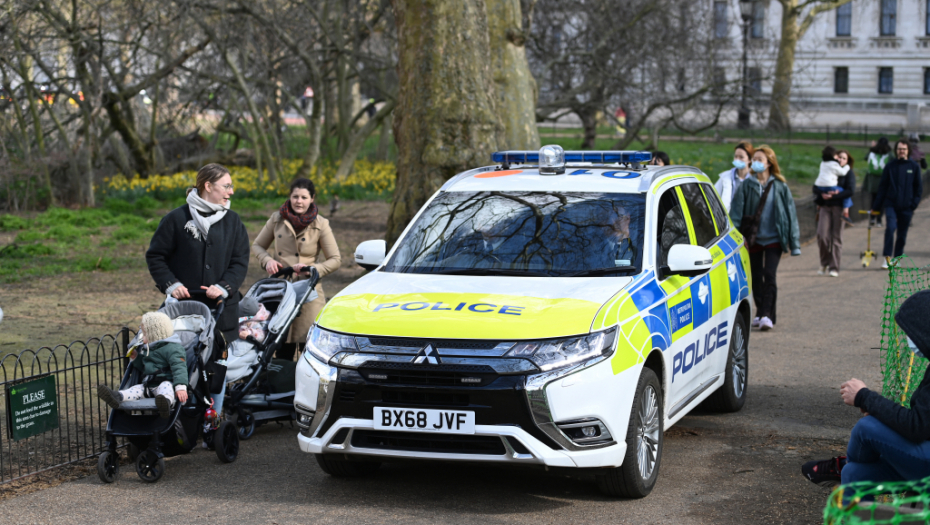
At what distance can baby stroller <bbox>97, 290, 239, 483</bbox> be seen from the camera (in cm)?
614

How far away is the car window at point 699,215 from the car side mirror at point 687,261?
1.05m

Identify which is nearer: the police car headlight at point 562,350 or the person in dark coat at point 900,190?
the police car headlight at point 562,350

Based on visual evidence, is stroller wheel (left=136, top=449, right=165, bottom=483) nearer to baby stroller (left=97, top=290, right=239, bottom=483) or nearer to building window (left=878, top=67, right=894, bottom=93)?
baby stroller (left=97, top=290, right=239, bottom=483)

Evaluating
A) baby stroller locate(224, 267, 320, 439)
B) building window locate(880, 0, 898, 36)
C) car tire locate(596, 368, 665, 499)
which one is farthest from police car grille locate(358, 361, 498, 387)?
building window locate(880, 0, 898, 36)

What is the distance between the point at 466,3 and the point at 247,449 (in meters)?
7.69

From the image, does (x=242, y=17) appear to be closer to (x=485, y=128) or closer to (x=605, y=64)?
(x=605, y=64)

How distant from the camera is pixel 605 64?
25.8 m

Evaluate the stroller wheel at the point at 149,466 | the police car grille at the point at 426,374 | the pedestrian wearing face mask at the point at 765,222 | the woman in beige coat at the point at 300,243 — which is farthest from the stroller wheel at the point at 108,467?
the pedestrian wearing face mask at the point at 765,222

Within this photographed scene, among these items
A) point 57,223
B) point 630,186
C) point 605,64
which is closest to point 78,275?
point 57,223

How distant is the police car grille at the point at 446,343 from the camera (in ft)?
17.3

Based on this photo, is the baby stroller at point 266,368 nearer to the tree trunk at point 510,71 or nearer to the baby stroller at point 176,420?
the baby stroller at point 176,420

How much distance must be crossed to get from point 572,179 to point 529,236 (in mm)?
687

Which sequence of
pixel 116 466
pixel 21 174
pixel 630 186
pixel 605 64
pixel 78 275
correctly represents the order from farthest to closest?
1. pixel 605 64
2. pixel 21 174
3. pixel 78 275
4. pixel 630 186
5. pixel 116 466

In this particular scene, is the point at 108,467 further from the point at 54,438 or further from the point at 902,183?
the point at 902,183
